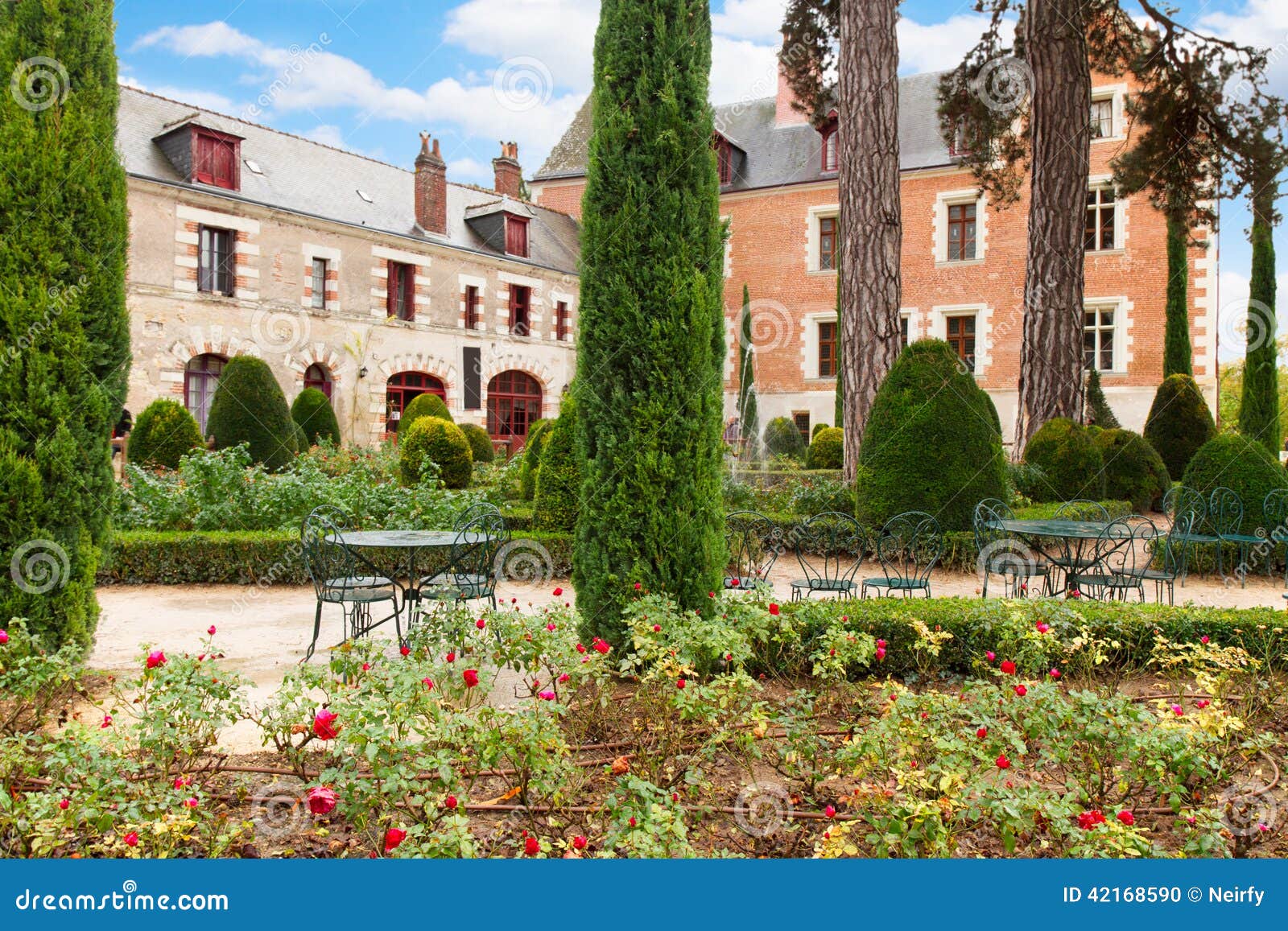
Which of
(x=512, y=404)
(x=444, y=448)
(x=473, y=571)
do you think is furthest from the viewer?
(x=512, y=404)

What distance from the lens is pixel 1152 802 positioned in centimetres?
269

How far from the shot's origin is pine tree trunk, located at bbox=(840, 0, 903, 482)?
31.0ft

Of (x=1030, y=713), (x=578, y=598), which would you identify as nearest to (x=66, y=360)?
Result: (x=578, y=598)

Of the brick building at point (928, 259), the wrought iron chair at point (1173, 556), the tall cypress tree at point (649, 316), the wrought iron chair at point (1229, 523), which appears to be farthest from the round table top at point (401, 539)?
the brick building at point (928, 259)

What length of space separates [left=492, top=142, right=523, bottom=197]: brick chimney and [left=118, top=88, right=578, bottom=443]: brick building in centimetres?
4

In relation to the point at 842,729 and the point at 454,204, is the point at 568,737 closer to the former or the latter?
the point at 842,729

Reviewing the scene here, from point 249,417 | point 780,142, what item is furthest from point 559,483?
point 780,142

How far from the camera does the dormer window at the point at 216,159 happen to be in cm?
1650

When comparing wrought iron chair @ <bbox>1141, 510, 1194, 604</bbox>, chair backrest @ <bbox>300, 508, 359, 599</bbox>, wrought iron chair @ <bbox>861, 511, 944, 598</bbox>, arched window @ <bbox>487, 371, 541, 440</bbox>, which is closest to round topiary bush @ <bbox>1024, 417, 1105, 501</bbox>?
wrought iron chair @ <bbox>1141, 510, 1194, 604</bbox>

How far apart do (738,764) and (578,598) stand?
135 cm

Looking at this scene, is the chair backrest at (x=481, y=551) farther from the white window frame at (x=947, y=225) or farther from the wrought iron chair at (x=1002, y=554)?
the white window frame at (x=947, y=225)

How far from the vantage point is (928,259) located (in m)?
22.0

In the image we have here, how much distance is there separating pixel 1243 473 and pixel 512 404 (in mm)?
16893

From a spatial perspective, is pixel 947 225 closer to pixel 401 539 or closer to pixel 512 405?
pixel 512 405
